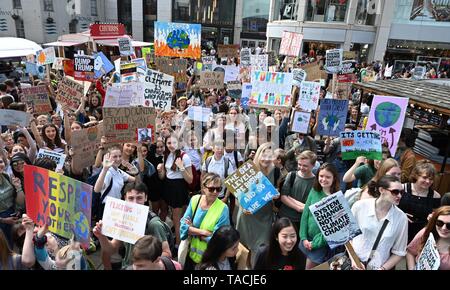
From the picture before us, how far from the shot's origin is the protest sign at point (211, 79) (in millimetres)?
9117

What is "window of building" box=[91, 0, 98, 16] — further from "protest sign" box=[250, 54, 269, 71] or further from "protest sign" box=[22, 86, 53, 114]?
"protest sign" box=[22, 86, 53, 114]

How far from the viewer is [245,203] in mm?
3514

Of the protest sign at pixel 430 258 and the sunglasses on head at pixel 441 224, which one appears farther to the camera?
the sunglasses on head at pixel 441 224

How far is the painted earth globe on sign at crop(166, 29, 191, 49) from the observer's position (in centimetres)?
1141

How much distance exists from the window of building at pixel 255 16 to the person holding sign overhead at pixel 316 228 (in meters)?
37.5

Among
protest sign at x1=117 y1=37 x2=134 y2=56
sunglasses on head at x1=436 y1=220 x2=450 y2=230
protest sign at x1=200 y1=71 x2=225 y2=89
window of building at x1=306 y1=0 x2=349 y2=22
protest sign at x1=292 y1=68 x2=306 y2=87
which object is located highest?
window of building at x1=306 y1=0 x2=349 y2=22

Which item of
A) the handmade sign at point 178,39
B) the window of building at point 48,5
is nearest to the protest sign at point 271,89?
the handmade sign at point 178,39

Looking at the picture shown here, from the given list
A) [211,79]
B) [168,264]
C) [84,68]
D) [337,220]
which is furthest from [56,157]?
[211,79]

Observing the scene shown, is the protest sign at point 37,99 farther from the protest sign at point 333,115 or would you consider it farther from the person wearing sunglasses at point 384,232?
the person wearing sunglasses at point 384,232

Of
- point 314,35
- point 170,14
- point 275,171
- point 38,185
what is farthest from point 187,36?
point 170,14

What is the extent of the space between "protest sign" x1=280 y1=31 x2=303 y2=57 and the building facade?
51.8ft

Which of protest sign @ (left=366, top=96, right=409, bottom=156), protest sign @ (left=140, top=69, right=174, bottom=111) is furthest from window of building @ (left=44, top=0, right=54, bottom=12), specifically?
protest sign @ (left=366, top=96, right=409, bottom=156)

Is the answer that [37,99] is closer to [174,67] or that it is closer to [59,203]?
[174,67]
